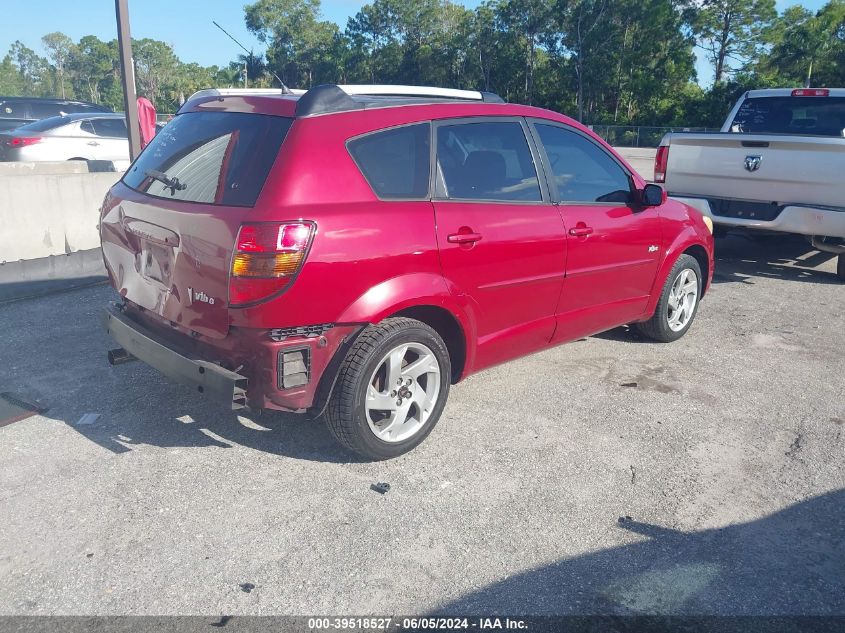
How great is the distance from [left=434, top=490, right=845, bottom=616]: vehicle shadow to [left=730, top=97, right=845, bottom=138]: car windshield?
6352mm

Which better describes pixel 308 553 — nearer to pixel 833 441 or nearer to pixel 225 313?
pixel 225 313

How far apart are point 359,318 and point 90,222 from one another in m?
5.32

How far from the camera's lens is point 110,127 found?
14633 mm

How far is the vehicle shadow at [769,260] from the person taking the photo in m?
8.34

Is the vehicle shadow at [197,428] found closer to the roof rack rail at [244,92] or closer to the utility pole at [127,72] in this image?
the roof rack rail at [244,92]

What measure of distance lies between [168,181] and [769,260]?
7790mm

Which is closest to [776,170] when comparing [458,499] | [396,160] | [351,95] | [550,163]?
[550,163]

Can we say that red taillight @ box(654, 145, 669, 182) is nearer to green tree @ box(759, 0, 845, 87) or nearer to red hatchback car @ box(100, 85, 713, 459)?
red hatchback car @ box(100, 85, 713, 459)

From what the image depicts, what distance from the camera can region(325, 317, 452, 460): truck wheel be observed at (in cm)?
355

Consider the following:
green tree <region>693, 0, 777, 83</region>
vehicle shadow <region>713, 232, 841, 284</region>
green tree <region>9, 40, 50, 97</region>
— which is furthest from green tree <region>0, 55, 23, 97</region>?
vehicle shadow <region>713, 232, 841, 284</region>

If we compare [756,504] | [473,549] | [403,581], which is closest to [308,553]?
[403,581]

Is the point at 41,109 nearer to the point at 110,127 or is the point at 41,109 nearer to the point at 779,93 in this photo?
the point at 110,127

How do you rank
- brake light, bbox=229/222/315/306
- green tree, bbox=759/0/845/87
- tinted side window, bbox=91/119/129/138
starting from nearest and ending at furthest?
Result: brake light, bbox=229/222/315/306 < tinted side window, bbox=91/119/129/138 < green tree, bbox=759/0/845/87

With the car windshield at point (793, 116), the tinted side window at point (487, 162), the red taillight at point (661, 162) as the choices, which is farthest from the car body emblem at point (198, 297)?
the car windshield at point (793, 116)
